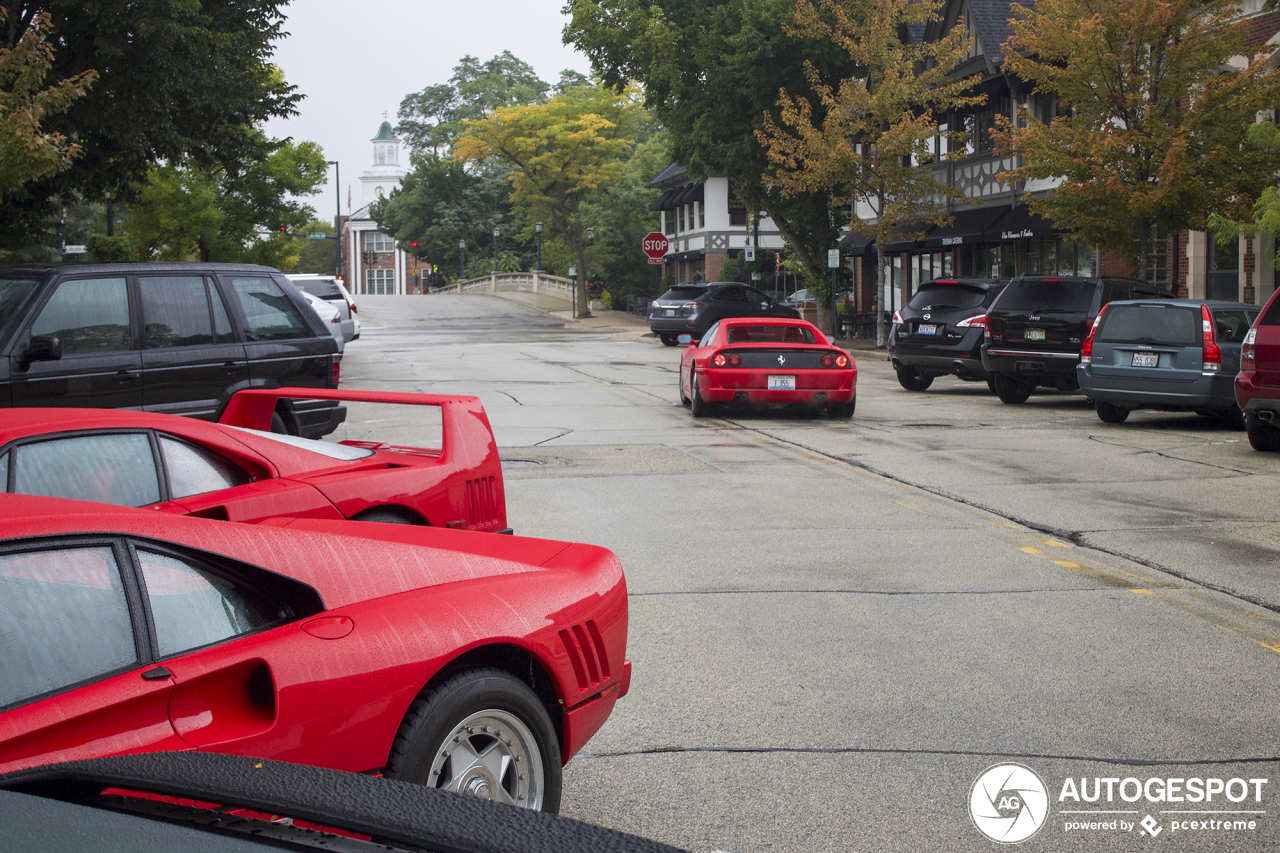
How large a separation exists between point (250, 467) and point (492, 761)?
264 cm

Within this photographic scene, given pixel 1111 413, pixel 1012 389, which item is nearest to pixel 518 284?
pixel 1012 389

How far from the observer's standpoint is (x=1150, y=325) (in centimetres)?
1511

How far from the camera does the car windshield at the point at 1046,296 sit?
17625 mm

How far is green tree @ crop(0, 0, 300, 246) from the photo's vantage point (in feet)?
57.1

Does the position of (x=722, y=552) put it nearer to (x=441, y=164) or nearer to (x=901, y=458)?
(x=901, y=458)

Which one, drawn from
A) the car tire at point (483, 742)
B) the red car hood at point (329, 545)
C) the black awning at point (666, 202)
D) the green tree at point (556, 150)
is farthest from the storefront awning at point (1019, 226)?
the black awning at point (666, 202)

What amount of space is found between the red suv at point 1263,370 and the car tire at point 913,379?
8711 millimetres

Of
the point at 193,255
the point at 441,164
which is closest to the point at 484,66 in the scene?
the point at 441,164

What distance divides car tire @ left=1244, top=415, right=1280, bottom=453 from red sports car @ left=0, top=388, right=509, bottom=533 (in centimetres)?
929

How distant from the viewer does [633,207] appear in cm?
6975

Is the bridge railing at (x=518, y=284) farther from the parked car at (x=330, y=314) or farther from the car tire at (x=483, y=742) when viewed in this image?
the car tire at (x=483, y=742)

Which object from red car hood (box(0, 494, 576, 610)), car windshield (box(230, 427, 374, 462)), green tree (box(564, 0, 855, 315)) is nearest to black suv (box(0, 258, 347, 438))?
car windshield (box(230, 427, 374, 462))

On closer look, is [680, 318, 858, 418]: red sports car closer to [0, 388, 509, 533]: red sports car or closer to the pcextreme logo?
[0, 388, 509, 533]: red sports car

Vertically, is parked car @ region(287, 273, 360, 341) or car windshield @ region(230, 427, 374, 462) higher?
parked car @ region(287, 273, 360, 341)
